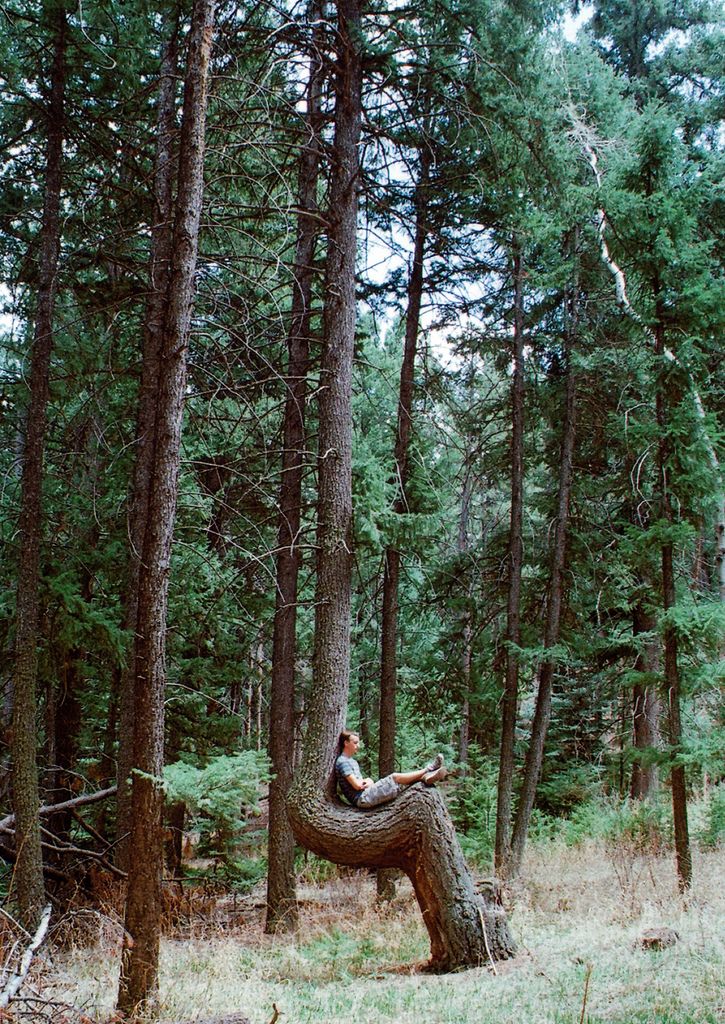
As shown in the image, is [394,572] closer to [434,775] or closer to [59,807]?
[434,775]

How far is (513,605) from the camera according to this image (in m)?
13.5

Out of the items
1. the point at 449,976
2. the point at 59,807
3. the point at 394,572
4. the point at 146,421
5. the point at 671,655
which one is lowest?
the point at 449,976

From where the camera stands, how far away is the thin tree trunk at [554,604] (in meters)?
12.9

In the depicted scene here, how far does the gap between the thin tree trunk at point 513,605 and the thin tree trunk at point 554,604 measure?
263mm

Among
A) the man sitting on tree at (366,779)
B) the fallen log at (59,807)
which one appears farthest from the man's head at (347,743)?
the fallen log at (59,807)

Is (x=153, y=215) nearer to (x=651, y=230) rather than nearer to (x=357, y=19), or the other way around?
(x=357, y=19)

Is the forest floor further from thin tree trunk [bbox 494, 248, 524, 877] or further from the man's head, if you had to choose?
the man's head

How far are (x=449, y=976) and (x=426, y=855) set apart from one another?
1.01 meters

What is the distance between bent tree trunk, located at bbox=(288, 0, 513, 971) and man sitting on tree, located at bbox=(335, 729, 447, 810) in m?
0.09

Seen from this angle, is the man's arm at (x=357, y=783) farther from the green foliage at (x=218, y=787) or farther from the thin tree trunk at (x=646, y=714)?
the thin tree trunk at (x=646, y=714)

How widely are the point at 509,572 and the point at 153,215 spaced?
811 centimetres

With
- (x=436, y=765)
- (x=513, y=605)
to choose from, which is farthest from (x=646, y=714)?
(x=436, y=765)

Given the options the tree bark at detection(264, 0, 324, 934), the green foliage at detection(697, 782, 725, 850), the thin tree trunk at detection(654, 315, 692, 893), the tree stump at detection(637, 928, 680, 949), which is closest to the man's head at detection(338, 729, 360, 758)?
the tree bark at detection(264, 0, 324, 934)

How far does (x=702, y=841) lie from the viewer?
1211 centimetres
